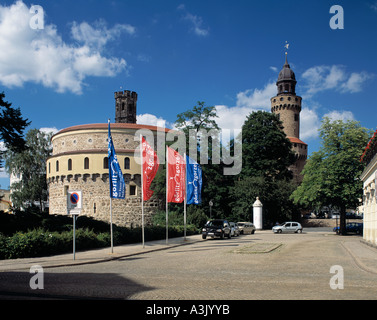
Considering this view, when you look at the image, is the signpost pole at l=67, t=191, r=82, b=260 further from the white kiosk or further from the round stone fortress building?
the round stone fortress building

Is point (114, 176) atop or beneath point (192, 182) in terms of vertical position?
atop

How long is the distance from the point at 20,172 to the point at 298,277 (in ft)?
199

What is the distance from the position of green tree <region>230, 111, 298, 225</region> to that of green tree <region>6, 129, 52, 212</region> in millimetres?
32062

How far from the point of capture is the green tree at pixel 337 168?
125ft

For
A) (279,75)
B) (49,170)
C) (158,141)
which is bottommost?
(49,170)

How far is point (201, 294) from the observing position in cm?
885

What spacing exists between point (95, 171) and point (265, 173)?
Answer: 78.5ft

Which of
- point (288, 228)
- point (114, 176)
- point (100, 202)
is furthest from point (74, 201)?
point (100, 202)

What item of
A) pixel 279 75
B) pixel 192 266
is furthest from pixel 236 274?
pixel 279 75

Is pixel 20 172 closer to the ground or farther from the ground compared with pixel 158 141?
closer to the ground

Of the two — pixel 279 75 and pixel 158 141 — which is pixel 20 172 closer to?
pixel 158 141

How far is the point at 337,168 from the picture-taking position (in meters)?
38.3

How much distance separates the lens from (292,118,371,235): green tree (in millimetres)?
38125

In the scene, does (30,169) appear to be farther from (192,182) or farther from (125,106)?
(192,182)
